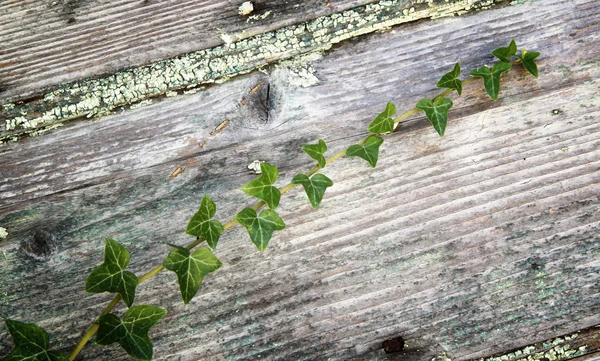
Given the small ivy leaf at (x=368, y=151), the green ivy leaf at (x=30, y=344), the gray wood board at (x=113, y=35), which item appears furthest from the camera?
the gray wood board at (x=113, y=35)

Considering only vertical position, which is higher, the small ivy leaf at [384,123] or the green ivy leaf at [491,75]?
the green ivy leaf at [491,75]

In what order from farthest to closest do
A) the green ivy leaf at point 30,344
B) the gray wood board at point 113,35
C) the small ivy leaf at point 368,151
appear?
the gray wood board at point 113,35, the small ivy leaf at point 368,151, the green ivy leaf at point 30,344

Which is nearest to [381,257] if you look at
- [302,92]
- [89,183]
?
→ [302,92]

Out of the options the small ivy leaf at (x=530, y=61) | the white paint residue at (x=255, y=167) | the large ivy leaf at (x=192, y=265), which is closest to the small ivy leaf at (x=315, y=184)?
the white paint residue at (x=255, y=167)

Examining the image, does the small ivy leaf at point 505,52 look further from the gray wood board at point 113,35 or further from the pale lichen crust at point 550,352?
the pale lichen crust at point 550,352

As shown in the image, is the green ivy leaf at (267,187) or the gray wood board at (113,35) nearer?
the green ivy leaf at (267,187)

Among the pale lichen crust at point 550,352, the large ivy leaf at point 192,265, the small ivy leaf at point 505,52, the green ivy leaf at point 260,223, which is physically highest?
the small ivy leaf at point 505,52

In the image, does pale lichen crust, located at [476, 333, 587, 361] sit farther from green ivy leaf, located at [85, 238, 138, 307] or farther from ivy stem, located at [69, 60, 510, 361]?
green ivy leaf, located at [85, 238, 138, 307]

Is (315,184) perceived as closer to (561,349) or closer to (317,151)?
(317,151)
